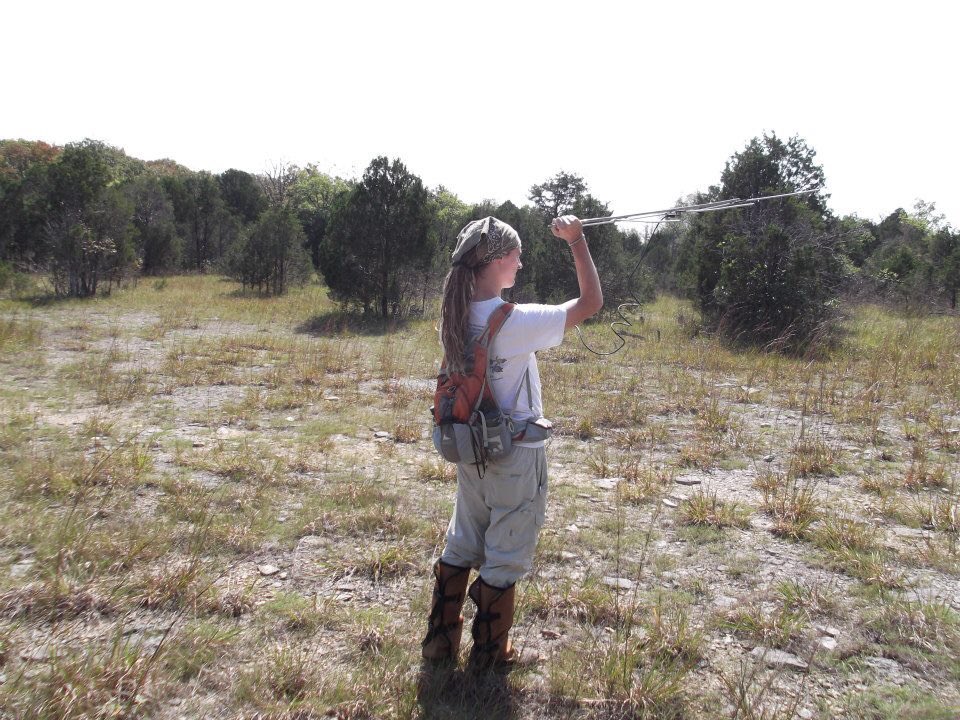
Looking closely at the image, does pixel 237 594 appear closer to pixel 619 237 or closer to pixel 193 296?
pixel 619 237

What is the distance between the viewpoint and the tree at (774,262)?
11.5 metres

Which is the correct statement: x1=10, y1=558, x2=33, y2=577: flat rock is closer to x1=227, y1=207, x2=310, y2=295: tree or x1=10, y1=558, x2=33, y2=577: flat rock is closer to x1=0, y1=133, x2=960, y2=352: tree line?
x1=0, y1=133, x2=960, y2=352: tree line

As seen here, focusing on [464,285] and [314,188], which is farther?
[314,188]

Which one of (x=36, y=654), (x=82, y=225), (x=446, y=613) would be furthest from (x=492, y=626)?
(x=82, y=225)

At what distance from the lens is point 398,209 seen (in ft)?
50.2

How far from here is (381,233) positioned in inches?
603

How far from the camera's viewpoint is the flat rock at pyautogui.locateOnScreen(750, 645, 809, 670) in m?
2.57

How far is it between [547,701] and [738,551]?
68.3 inches

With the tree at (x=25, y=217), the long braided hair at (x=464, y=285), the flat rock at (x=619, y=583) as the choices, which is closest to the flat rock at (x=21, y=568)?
the long braided hair at (x=464, y=285)

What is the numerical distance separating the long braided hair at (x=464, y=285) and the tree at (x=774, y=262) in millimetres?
9103

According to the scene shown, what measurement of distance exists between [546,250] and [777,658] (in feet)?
48.5

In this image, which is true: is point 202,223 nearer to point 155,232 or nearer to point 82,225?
point 155,232

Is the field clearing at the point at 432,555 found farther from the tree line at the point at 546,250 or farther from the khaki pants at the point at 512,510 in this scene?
the tree line at the point at 546,250

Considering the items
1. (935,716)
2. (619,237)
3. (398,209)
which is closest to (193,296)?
(398,209)
